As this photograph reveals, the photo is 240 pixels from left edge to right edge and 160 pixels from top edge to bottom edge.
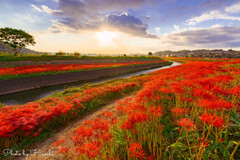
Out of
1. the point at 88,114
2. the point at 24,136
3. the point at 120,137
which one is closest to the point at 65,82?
the point at 88,114

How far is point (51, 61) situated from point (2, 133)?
2339cm

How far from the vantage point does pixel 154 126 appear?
3.24 meters

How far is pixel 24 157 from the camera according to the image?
10.7 feet

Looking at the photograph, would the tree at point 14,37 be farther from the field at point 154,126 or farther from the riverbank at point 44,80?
the field at point 154,126

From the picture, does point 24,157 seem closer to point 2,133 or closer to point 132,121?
point 2,133

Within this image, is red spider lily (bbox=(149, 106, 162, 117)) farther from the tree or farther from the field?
the tree

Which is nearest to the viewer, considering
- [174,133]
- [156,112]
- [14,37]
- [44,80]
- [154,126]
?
[156,112]

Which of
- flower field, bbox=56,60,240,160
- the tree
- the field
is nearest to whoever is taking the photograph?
flower field, bbox=56,60,240,160

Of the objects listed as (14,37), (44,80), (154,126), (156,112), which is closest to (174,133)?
(154,126)

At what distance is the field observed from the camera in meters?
1.74

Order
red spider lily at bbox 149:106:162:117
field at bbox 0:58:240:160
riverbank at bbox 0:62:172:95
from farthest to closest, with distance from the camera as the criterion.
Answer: riverbank at bbox 0:62:172:95, red spider lily at bbox 149:106:162:117, field at bbox 0:58:240:160

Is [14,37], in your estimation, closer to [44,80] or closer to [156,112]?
[44,80]

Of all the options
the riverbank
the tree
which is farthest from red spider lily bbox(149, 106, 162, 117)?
the tree

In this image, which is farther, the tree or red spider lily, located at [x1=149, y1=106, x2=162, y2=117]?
the tree
